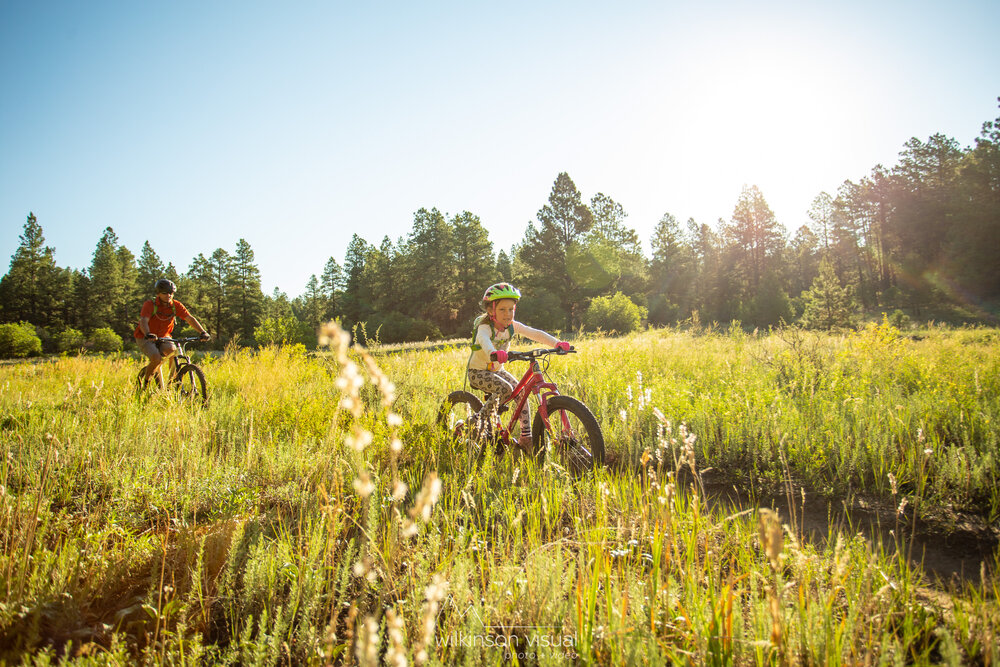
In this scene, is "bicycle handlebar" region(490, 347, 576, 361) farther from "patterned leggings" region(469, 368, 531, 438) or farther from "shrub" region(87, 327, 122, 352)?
"shrub" region(87, 327, 122, 352)

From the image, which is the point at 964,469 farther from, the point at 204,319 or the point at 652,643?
the point at 204,319

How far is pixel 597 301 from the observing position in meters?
33.9

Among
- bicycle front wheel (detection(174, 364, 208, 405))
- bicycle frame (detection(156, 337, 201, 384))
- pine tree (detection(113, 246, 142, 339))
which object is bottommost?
bicycle front wheel (detection(174, 364, 208, 405))

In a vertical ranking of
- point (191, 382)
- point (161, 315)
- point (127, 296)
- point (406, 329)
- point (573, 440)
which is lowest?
point (573, 440)

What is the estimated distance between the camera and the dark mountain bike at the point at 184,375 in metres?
6.34

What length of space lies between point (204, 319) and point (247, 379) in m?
53.5

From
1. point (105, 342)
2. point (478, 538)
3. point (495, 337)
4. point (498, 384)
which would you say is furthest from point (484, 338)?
point (105, 342)

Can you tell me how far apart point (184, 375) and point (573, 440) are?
20.4 ft

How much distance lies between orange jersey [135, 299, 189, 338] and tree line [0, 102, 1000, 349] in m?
36.7

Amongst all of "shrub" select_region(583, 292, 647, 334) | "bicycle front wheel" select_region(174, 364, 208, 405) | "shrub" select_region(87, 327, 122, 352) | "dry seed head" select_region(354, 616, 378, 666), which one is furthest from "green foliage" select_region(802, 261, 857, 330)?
"shrub" select_region(87, 327, 122, 352)

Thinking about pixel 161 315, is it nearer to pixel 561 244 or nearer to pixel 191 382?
pixel 191 382

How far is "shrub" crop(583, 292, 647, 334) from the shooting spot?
31620 mm

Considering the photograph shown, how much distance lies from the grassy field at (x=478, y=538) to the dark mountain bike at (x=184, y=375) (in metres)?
0.85

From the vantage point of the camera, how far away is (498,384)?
15.2ft
